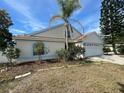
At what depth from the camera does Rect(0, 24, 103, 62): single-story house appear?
1756 centimetres

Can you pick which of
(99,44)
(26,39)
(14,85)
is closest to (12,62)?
(26,39)

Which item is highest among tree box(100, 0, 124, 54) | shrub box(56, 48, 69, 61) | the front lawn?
tree box(100, 0, 124, 54)

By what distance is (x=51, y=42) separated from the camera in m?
20.8

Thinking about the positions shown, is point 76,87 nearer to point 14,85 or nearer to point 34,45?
point 14,85

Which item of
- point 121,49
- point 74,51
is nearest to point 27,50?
point 74,51

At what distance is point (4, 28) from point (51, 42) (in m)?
7.09

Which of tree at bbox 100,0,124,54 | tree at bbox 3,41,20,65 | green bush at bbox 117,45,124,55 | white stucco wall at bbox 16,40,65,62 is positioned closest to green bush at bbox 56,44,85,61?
white stucco wall at bbox 16,40,65,62

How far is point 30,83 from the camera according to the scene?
29.6ft

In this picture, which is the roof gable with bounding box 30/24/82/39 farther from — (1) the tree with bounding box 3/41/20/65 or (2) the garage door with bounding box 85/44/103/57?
(1) the tree with bounding box 3/41/20/65

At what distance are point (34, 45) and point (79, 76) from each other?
30.1 feet

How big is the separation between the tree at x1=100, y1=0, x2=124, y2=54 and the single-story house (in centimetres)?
402

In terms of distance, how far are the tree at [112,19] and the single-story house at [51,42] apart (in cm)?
402

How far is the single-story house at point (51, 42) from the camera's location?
17.6 meters

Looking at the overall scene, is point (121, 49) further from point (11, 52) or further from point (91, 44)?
point (11, 52)
